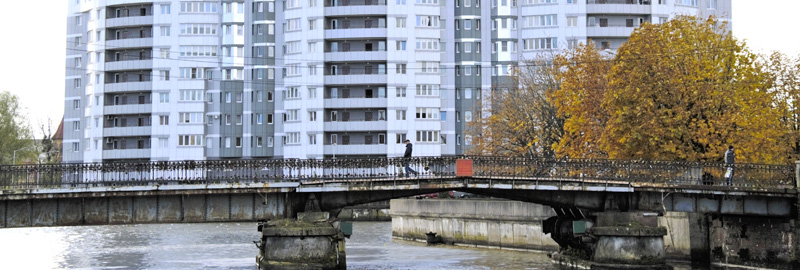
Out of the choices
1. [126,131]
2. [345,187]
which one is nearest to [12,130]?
[126,131]

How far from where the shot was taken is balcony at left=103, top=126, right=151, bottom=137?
123562 mm

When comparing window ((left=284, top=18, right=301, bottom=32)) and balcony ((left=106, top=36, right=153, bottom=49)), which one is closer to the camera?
window ((left=284, top=18, right=301, bottom=32))

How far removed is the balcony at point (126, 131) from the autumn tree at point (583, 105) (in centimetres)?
6077

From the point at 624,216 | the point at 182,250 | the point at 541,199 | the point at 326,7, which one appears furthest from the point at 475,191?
the point at 326,7

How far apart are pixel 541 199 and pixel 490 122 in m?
32.9

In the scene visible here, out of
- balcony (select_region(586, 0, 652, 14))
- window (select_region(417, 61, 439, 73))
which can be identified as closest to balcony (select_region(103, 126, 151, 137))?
window (select_region(417, 61, 439, 73))

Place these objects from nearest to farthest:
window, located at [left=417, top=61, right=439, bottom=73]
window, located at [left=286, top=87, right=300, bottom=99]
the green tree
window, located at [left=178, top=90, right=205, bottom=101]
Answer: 1. window, located at [left=417, top=61, right=439, bottom=73]
2. window, located at [left=286, top=87, right=300, bottom=99]
3. window, located at [left=178, top=90, right=205, bottom=101]
4. the green tree

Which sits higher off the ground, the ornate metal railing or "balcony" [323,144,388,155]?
"balcony" [323,144,388,155]

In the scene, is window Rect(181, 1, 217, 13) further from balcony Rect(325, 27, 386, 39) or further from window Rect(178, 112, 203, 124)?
balcony Rect(325, 27, 386, 39)

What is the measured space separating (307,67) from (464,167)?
221ft

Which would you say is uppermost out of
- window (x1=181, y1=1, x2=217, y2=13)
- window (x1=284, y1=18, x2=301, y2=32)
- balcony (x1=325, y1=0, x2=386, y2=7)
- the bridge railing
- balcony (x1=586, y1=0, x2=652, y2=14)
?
window (x1=181, y1=1, x2=217, y2=13)

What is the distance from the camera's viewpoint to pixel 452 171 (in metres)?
51.0

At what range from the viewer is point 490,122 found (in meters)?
84.9

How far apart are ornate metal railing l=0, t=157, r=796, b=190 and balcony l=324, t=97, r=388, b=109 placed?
6238cm
